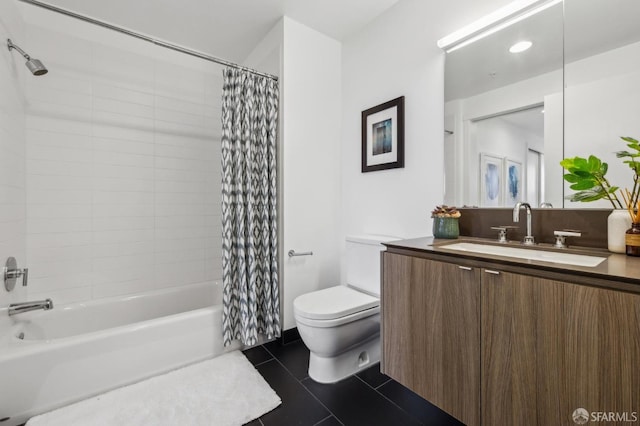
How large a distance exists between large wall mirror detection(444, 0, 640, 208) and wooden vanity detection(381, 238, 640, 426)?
1.67 ft

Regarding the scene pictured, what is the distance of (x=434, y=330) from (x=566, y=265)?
0.54 meters

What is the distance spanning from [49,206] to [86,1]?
1488 mm

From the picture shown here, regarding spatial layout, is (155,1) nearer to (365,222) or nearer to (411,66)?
(411,66)

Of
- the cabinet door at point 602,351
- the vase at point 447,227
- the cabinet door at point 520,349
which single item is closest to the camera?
the cabinet door at point 602,351

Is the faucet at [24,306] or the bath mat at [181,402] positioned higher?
the faucet at [24,306]

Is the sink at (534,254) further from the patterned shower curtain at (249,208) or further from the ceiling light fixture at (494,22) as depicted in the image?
the patterned shower curtain at (249,208)

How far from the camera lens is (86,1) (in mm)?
1950

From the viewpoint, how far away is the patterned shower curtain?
6.23 ft

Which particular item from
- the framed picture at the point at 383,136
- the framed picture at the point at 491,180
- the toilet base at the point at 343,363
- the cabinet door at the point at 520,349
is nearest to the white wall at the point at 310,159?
the framed picture at the point at 383,136

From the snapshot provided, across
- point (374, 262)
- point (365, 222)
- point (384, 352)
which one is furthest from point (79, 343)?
point (365, 222)

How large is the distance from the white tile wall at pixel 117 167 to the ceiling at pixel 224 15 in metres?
0.19

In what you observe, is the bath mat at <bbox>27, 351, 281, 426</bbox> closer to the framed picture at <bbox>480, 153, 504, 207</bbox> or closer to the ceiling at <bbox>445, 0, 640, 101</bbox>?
the framed picture at <bbox>480, 153, 504, 207</bbox>

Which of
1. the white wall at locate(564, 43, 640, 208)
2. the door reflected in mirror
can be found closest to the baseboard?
the door reflected in mirror

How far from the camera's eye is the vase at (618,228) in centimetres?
106
